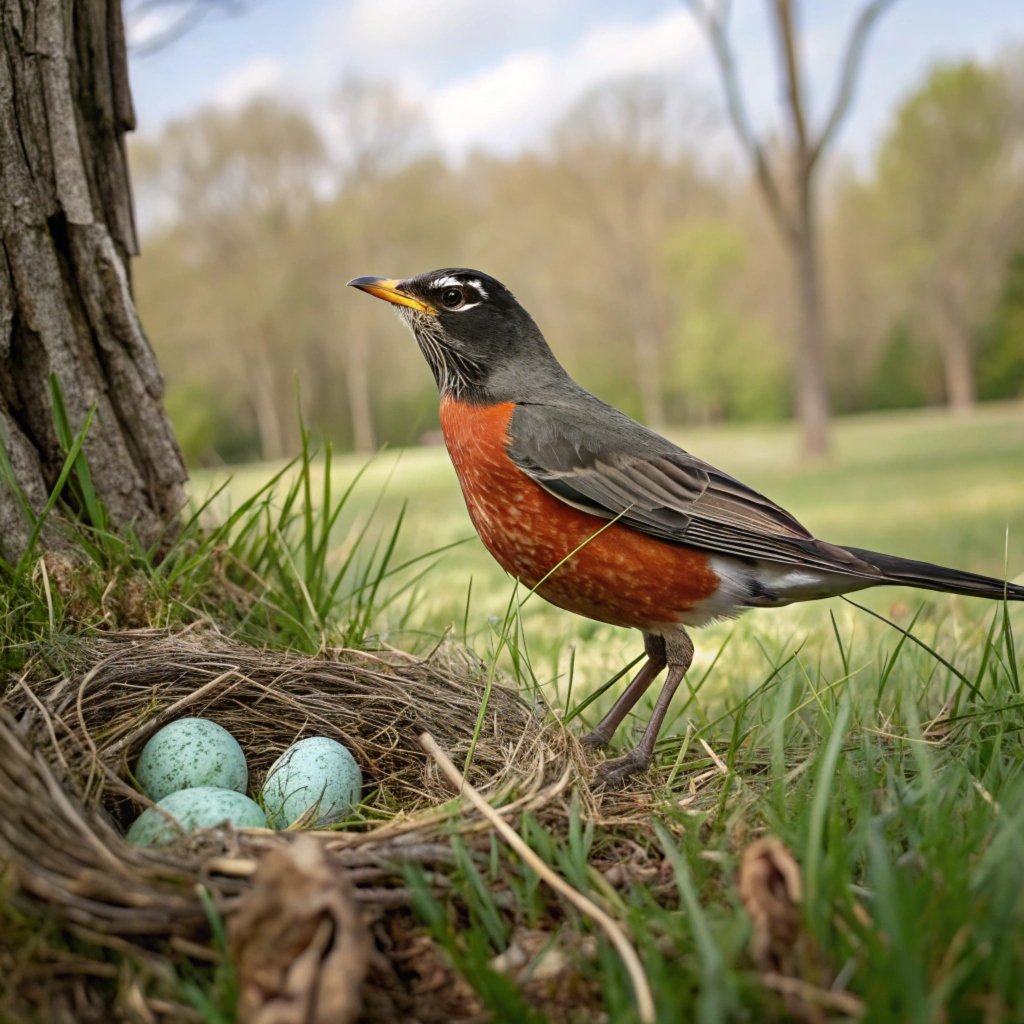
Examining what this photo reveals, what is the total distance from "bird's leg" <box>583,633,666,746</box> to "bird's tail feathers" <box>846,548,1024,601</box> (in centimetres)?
69

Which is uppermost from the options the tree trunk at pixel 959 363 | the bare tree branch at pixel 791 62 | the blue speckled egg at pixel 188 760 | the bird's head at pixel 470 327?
the bare tree branch at pixel 791 62

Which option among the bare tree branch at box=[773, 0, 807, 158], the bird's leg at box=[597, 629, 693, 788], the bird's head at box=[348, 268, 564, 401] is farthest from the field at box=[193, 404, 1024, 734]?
the bare tree branch at box=[773, 0, 807, 158]

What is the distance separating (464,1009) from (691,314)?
126ft

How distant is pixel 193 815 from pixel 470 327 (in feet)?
6.61

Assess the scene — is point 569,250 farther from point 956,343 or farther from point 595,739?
point 595,739

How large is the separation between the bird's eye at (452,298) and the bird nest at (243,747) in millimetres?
1242

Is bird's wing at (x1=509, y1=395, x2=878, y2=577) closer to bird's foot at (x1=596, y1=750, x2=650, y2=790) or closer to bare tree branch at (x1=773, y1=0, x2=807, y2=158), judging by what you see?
bird's foot at (x1=596, y1=750, x2=650, y2=790)

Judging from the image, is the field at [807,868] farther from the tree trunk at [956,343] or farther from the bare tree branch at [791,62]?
the tree trunk at [956,343]

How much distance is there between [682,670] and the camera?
10.1ft

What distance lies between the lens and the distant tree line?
111 ft

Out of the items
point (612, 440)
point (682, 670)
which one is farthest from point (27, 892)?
point (612, 440)

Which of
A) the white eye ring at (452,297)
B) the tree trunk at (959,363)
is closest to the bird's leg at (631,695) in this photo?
the white eye ring at (452,297)

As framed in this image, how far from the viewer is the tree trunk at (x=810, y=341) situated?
17.4 metres

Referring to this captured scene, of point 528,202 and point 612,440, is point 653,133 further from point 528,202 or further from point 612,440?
point 612,440
